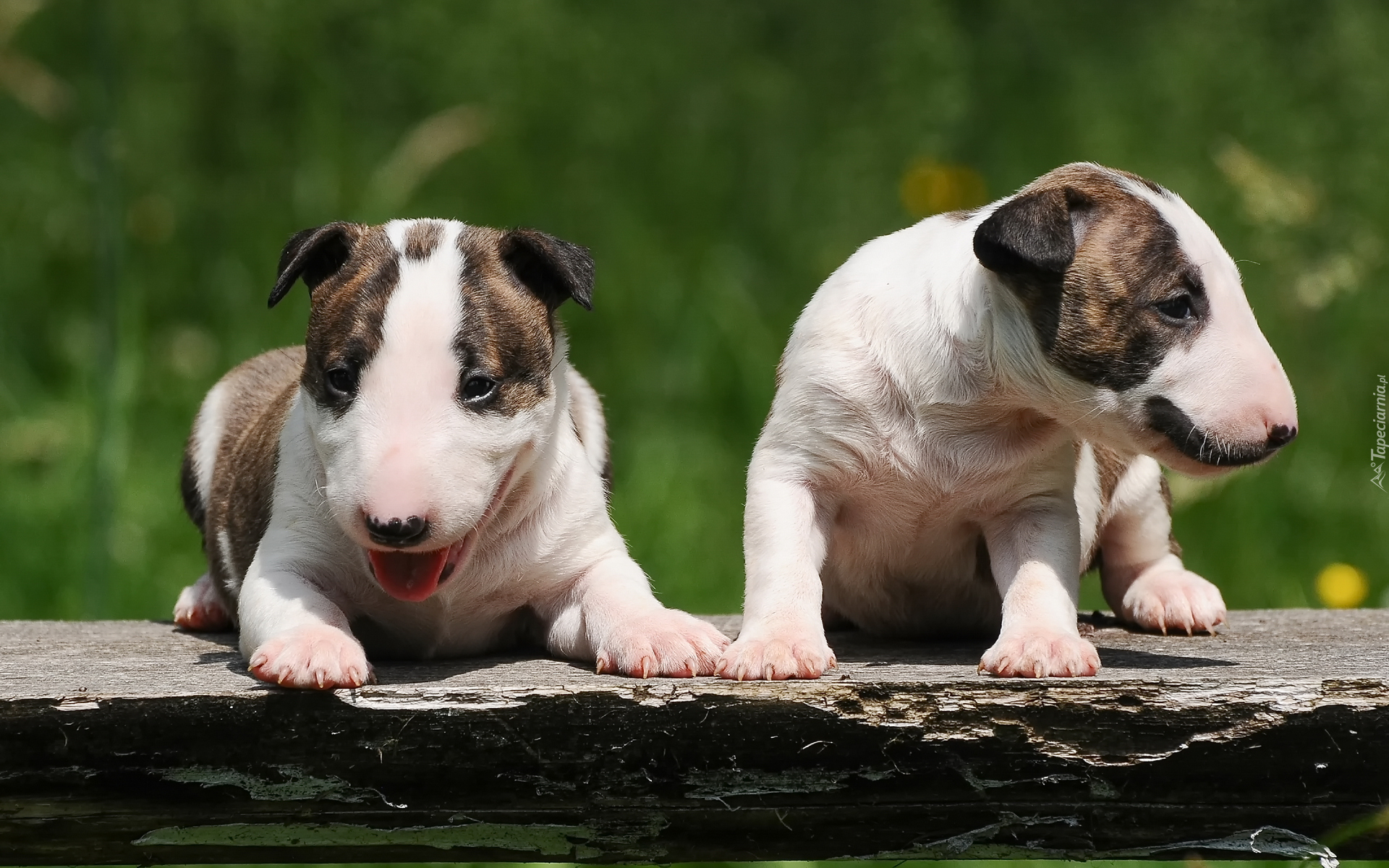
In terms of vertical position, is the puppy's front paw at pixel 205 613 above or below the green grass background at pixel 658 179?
below

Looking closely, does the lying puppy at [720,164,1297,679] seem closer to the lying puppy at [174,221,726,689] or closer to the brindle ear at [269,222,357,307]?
the lying puppy at [174,221,726,689]

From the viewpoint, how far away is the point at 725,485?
8.38 metres

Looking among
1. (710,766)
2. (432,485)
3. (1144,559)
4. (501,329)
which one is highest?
(501,329)

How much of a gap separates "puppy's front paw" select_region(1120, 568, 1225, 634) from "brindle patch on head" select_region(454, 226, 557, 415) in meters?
1.86

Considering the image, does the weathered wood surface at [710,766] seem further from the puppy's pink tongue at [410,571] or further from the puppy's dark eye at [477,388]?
the puppy's dark eye at [477,388]

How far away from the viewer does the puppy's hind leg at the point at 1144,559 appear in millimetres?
4812

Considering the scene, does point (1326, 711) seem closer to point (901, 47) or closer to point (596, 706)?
point (596, 706)

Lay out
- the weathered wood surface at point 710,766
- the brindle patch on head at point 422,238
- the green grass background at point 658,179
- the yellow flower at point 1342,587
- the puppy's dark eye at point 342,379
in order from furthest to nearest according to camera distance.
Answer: the green grass background at point 658,179 → the yellow flower at point 1342,587 → the brindle patch on head at point 422,238 → the puppy's dark eye at point 342,379 → the weathered wood surface at point 710,766

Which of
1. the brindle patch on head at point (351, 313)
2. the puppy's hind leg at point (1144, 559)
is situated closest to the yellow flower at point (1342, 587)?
the puppy's hind leg at point (1144, 559)

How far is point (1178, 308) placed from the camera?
3.90 m

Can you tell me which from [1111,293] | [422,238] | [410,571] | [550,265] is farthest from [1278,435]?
[422,238]

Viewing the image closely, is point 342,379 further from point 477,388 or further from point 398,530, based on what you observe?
point 398,530

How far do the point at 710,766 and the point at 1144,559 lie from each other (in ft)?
6.67

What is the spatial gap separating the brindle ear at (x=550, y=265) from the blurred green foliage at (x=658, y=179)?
305cm
